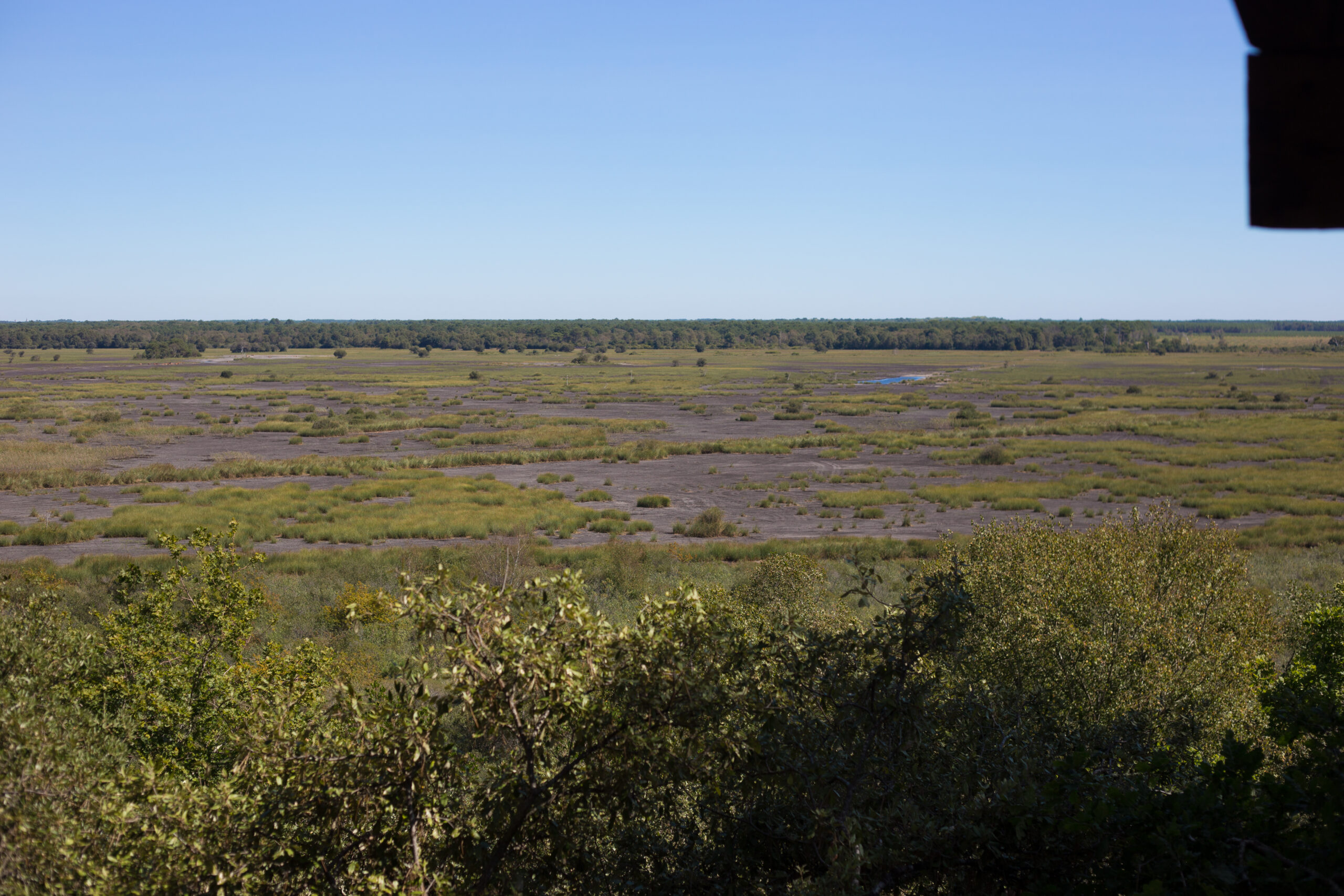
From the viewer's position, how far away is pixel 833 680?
5.70 metres

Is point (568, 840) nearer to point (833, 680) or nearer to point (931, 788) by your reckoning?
point (833, 680)

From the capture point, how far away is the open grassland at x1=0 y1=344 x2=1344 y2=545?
143 ft

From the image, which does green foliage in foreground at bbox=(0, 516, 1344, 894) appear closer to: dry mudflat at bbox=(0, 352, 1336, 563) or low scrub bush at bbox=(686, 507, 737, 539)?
dry mudflat at bbox=(0, 352, 1336, 563)

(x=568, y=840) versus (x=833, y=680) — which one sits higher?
(x=833, y=680)

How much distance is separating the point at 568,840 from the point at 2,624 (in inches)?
221

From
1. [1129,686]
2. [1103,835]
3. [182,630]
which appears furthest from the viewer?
[1129,686]

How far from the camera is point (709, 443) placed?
228 feet

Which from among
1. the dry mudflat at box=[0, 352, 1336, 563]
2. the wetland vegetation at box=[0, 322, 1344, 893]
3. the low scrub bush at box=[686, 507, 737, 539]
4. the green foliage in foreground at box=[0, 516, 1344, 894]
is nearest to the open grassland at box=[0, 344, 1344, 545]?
the dry mudflat at box=[0, 352, 1336, 563]

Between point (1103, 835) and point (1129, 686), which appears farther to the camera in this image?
point (1129, 686)

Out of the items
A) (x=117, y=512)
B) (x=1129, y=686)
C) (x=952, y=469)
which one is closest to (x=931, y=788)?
(x=1129, y=686)

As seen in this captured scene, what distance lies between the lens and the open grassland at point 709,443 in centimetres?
4359

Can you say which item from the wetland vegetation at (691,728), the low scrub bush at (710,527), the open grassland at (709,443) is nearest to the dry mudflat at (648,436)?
the open grassland at (709,443)

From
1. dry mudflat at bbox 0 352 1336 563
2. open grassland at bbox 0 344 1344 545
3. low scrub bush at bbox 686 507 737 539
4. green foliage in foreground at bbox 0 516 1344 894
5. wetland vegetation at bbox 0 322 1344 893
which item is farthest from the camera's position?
dry mudflat at bbox 0 352 1336 563

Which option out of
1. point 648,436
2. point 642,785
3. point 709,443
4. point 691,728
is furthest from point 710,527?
point 648,436
